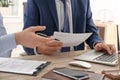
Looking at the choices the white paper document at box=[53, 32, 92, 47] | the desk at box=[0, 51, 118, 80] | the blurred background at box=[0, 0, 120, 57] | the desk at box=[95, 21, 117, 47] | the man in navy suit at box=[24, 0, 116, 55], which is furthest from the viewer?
the blurred background at box=[0, 0, 120, 57]

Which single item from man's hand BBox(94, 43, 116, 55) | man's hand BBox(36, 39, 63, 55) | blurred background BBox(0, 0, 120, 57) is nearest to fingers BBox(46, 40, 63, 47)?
man's hand BBox(36, 39, 63, 55)

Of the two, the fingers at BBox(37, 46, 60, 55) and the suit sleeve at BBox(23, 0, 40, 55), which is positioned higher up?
the suit sleeve at BBox(23, 0, 40, 55)

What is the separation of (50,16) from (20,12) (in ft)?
8.49

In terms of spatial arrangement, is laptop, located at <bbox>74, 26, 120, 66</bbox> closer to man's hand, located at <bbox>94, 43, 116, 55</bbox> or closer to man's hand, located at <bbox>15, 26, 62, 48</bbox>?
man's hand, located at <bbox>94, 43, 116, 55</bbox>

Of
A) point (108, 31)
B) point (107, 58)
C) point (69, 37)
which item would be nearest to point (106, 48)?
point (107, 58)

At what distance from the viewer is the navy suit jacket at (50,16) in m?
1.50

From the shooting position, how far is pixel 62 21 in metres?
1.54

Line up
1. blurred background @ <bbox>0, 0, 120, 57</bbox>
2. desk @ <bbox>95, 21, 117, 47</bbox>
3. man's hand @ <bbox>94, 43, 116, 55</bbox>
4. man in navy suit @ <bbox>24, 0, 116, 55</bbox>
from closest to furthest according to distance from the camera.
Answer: man's hand @ <bbox>94, 43, 116, 55</bbox>, man in navy suit @ <bbox>24, 0, 116, 55</bbox>, desk @ <bbox>95, 21, 117, 47</bbox>, blurred background @ <bbox>0, 0, 120, 57</bbox>

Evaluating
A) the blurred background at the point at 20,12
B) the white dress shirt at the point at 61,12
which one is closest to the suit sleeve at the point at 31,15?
the white dress shirt at the point at 61,12

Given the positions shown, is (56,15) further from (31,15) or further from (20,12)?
(20,12)

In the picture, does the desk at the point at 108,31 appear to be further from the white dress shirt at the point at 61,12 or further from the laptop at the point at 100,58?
the laptop at the point at 100,58

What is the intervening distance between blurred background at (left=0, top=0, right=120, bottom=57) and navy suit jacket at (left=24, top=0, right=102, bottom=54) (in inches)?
80.9

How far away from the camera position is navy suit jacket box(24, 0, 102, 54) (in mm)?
1503

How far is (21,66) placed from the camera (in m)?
1.06
